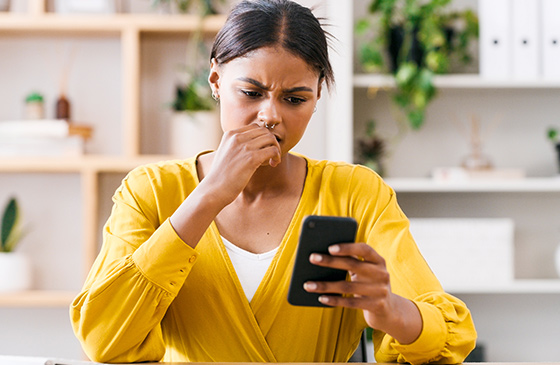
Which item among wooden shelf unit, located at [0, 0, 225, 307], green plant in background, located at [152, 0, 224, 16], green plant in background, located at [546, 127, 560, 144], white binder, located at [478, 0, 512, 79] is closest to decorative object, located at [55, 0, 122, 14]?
wooden shelf unit, located at [0, 0, 225, 307]

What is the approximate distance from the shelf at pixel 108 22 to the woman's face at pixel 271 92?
1.41 meters

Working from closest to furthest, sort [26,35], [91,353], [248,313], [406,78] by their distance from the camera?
1. [91,353]
2. [248,313]
3. [406,78]
4. [26,35]

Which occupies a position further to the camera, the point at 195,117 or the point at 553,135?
the point at 553,135

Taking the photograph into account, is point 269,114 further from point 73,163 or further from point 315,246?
point 73,163

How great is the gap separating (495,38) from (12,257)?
2075mm

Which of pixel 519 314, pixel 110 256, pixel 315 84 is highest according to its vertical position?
pixel 315 84

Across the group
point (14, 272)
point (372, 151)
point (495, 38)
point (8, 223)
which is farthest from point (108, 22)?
point (495, 38)

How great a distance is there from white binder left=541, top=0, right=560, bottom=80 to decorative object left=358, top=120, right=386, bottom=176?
0.71 meters

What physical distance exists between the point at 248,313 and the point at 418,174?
1762 millimetres

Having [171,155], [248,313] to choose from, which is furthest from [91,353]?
[171,155]

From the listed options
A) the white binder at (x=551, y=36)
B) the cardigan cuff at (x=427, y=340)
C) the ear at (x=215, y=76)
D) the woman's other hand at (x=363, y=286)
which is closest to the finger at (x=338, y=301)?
the woman's other hand at (x=363, y=286)

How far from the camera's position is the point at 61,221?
2734 mm

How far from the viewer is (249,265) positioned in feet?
4.11

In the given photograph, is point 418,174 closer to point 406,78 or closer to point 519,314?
point 406,78
